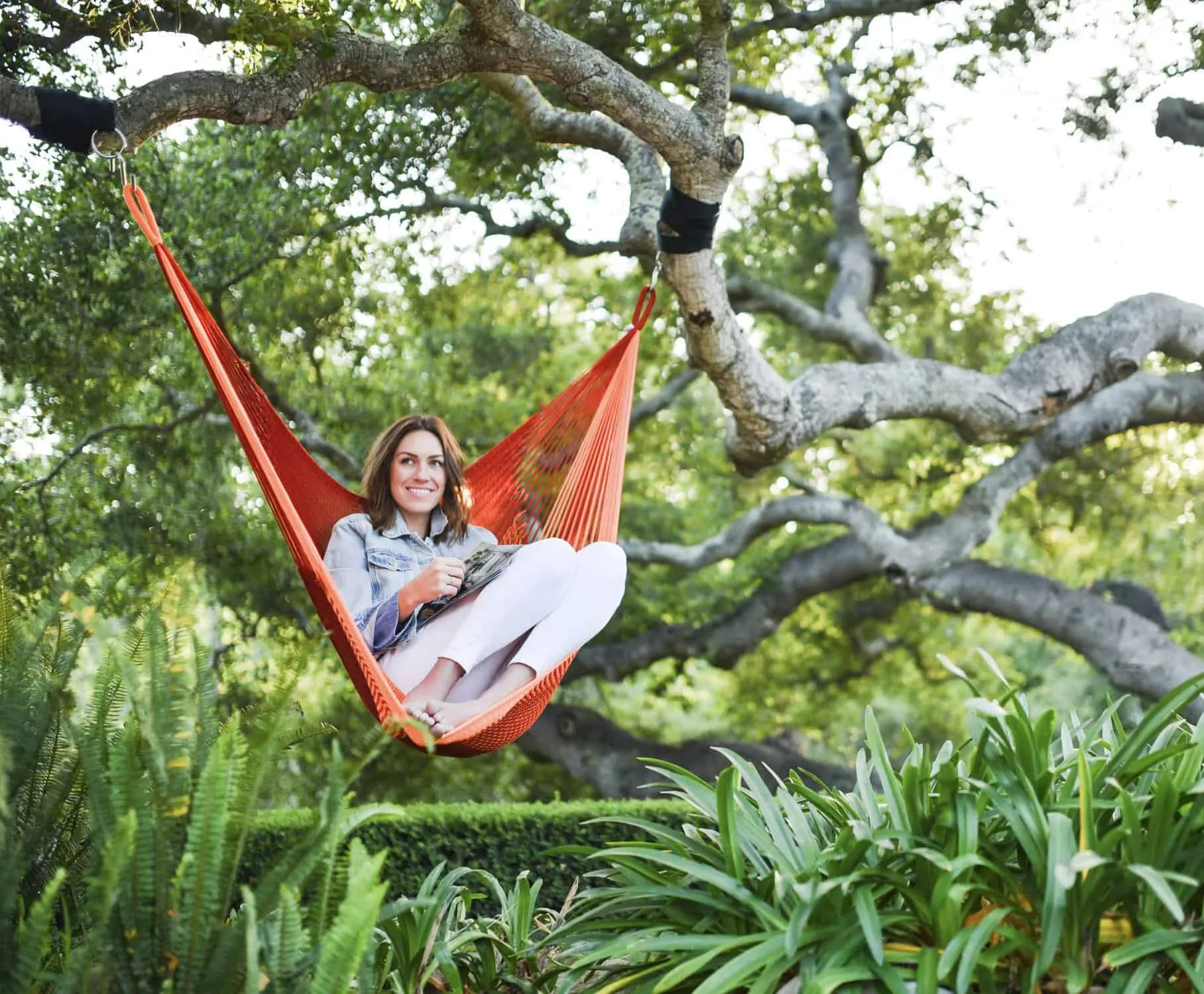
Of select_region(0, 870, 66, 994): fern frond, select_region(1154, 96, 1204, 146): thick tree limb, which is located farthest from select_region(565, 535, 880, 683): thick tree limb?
select_region(0, 870, 66, 994): fern frond

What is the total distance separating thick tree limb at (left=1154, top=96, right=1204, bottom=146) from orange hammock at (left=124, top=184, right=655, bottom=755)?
89.4 inches

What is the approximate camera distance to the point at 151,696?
117 centimetres

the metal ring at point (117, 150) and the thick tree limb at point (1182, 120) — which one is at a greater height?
the thick tree limb at point (1182, 120)

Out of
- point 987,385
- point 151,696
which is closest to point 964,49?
point 987,385

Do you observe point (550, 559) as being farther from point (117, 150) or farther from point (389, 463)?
point (117, 150)

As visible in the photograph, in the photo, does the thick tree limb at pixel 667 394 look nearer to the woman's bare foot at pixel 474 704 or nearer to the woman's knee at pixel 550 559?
the woman's knee at pixel 550 559

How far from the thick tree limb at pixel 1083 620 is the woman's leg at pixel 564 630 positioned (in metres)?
2.98

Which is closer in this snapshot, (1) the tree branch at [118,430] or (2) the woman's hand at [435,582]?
(2) the woman's hand at [435,582]

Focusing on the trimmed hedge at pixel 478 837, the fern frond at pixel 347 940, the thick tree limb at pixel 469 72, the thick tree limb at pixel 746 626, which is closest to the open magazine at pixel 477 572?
the thick tree limb at pixel 469 72

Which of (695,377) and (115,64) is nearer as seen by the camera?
(115,64)

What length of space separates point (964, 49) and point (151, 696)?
4476 mm

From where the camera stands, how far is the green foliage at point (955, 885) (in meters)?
1.21

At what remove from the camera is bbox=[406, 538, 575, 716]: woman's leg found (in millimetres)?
2111

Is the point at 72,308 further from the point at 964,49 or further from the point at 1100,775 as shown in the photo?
the point at 1100,775
